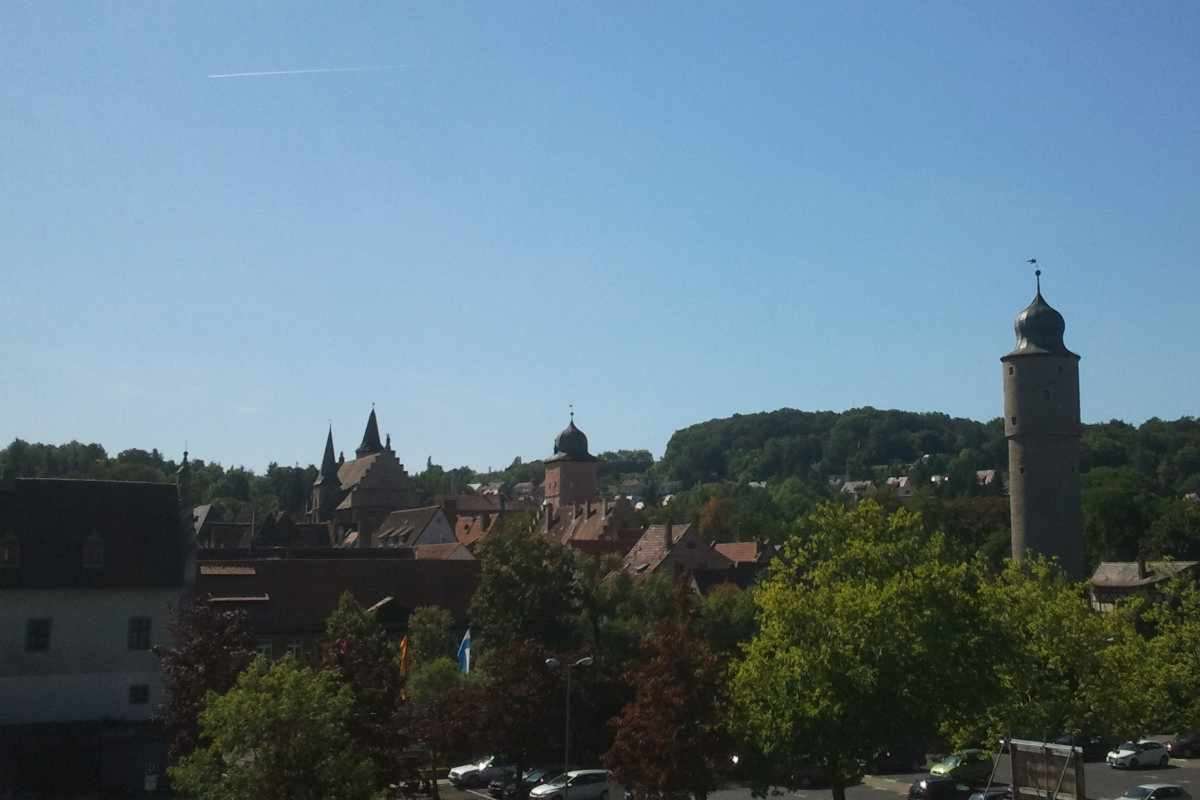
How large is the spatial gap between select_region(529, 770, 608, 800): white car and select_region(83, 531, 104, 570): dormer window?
50.7 ft

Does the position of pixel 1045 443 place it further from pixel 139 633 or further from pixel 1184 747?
pixel 139 633

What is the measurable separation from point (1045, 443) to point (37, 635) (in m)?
46.8

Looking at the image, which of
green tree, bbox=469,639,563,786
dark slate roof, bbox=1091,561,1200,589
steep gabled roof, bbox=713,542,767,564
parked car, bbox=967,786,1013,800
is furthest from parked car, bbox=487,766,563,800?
dark slate roof, bbox=1091,561,1200,589

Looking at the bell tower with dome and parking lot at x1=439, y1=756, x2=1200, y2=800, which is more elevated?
the bell tower with dome

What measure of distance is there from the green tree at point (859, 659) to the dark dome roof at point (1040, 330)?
129 feet

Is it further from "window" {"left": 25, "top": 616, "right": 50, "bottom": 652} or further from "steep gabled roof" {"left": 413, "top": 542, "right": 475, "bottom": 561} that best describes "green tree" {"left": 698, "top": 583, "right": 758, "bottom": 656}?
"window" {"left": 25, "top": 616, "right": 50, "bottom": 652}

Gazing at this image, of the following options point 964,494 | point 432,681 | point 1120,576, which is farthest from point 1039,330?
point 964,494

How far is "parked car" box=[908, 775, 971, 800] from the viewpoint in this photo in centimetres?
3434

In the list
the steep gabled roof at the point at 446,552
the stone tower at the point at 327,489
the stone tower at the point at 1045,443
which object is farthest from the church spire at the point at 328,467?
the stone tower at the point at 1045,443

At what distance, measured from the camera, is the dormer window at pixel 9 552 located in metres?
37.0

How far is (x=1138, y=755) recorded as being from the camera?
41438 millimetres

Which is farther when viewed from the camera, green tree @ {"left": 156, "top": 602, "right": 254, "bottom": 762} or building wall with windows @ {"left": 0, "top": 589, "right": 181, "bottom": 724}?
building wall with windows @ {"left": 0, "top": 589, "right": 181, "bottom": 724}

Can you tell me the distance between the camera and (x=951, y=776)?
36469mm

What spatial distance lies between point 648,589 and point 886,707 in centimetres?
2738
